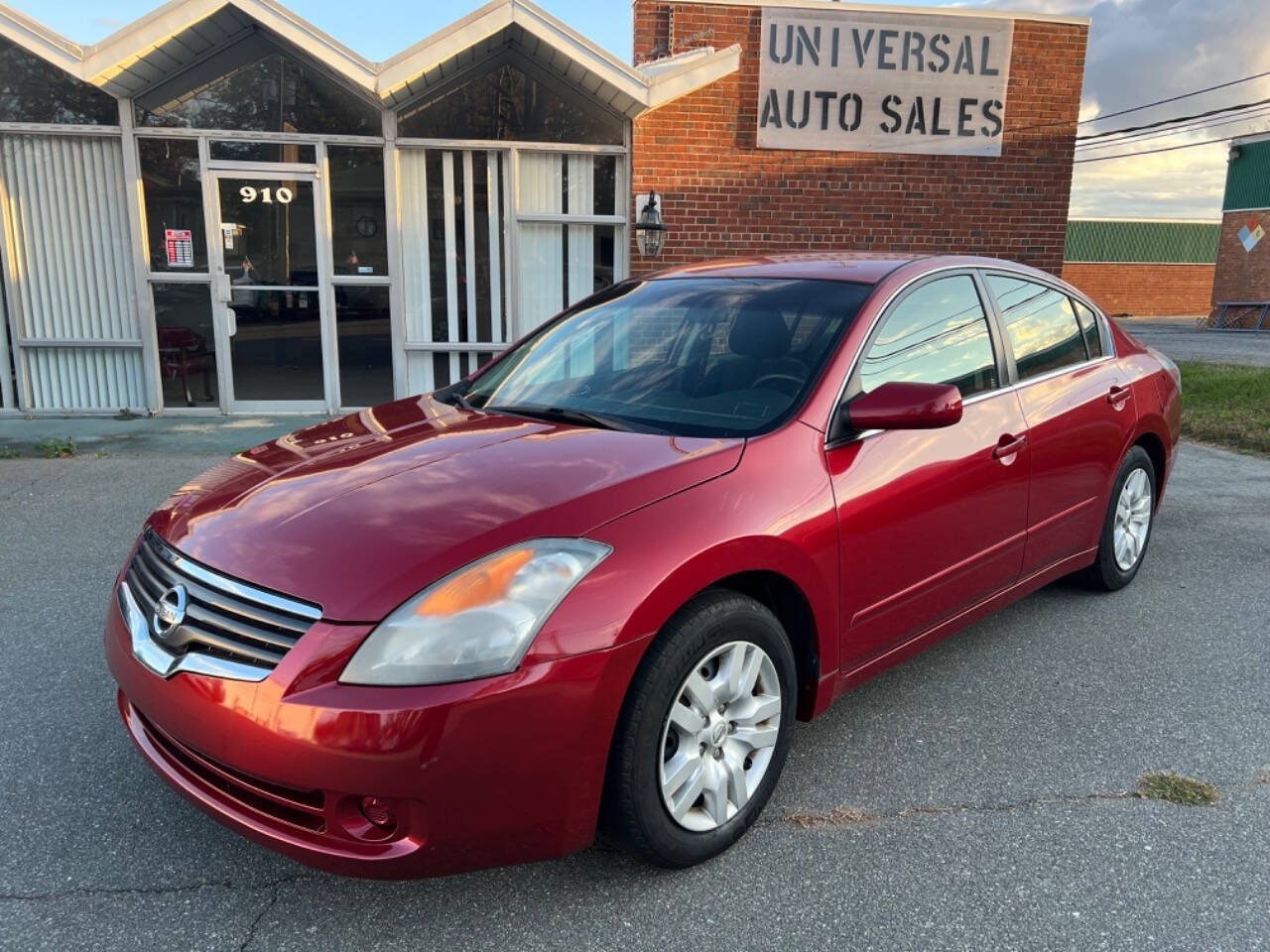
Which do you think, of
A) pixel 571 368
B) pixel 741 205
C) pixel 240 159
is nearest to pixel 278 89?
pixel 240 159

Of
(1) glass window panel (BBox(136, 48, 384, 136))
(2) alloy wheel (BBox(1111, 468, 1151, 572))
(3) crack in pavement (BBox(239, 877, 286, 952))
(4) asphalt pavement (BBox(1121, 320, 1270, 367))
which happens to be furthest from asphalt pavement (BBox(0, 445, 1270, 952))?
(4) asphalt pavement (BBox(1121, 320, 1270, 367))

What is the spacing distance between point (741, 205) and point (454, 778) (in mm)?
8118

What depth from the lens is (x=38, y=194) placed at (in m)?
8.96

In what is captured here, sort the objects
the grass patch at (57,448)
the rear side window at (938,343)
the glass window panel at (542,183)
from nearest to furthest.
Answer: the rear side window at (938,343)
the grass patch at (57,448)
the glass window panel at (542,183)

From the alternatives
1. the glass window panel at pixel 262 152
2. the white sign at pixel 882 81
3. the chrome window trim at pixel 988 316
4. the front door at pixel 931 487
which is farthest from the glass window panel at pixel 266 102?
the front door at pixel 931 487

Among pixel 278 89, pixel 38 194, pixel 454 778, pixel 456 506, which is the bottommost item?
pixel 454 778

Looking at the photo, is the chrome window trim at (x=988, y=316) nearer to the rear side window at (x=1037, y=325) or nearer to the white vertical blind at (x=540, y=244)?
the rear side window at (x=1037, y=325)

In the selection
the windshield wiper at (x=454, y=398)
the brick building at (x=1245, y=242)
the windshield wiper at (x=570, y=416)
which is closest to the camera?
the windshield wiper at (x=570, y=416)

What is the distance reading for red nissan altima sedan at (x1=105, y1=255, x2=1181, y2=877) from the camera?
6.85 ft

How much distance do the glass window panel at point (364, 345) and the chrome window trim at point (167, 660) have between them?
23.2ft

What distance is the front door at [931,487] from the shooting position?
293 centimetres

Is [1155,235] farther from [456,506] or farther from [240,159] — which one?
[456,506]

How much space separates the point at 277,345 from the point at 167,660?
7.62 metres

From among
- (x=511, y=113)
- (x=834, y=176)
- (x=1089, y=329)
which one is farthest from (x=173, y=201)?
(x=1089, y=329)
